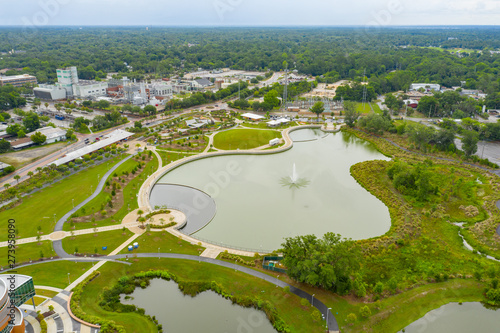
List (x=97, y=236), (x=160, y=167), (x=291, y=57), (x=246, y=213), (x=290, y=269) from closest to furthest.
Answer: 1. (x=290, y=269)
2. (x=97, y=236)
3. (x=246, y=213)
4. (x=160, y=167)
5. (x=291, y=57)

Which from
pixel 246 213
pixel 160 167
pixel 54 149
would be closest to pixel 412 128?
pixel 246 213

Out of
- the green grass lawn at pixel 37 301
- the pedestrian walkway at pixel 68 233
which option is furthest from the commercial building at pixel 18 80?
the green grass lawn at pixel 37 301

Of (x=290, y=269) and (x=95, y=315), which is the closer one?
(x=95, y=315)

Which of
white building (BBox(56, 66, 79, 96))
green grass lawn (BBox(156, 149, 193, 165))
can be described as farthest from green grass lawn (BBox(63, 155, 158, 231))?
white building (BBox(56, 66, 79, 96))

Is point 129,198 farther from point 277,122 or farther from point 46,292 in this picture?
point 277,122

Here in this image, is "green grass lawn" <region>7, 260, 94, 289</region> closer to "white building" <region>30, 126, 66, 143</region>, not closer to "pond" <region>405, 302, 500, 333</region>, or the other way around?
"pond" <region>405, 302, 500, 333</region>

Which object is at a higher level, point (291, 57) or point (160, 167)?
point (291, 57)

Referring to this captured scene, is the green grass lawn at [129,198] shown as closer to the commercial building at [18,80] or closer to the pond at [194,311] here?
the pond at [194,311]

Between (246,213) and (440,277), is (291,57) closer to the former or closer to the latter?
(246,213)
